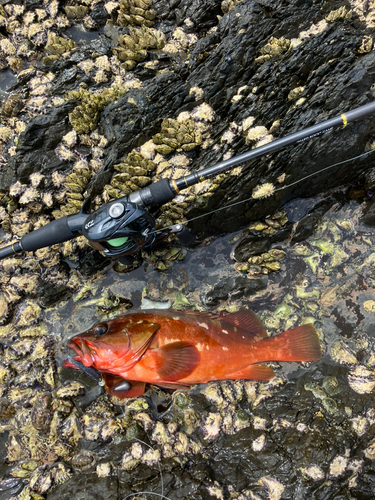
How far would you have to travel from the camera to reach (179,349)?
291cm

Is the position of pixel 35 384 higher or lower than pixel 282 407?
higher

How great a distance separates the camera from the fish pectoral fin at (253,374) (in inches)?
120

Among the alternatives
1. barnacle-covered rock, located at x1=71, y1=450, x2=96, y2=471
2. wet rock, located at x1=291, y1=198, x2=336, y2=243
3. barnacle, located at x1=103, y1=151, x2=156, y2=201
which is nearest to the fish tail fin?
wet rock, located at x1=291, y1=198, x2=336, y2=243

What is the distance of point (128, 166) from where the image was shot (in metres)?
3.46

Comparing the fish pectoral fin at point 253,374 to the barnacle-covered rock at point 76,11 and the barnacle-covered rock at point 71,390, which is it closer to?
the barnacle-covered rock at point 71,390

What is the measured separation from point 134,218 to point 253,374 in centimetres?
186

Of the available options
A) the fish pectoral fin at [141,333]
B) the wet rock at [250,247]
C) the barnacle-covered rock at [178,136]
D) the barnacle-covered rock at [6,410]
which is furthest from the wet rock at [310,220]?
the barnacle-covered rock at [6,410]

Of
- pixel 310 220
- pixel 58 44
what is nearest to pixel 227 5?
pixel 58 44

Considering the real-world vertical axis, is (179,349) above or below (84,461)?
above

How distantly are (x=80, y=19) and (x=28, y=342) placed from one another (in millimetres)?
4283

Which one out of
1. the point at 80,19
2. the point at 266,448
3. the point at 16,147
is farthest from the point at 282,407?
the point at 80,19

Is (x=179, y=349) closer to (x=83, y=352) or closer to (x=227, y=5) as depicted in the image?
(x=83, y=352)

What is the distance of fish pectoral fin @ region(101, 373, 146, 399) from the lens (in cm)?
306

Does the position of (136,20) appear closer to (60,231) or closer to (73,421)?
(60,231)
